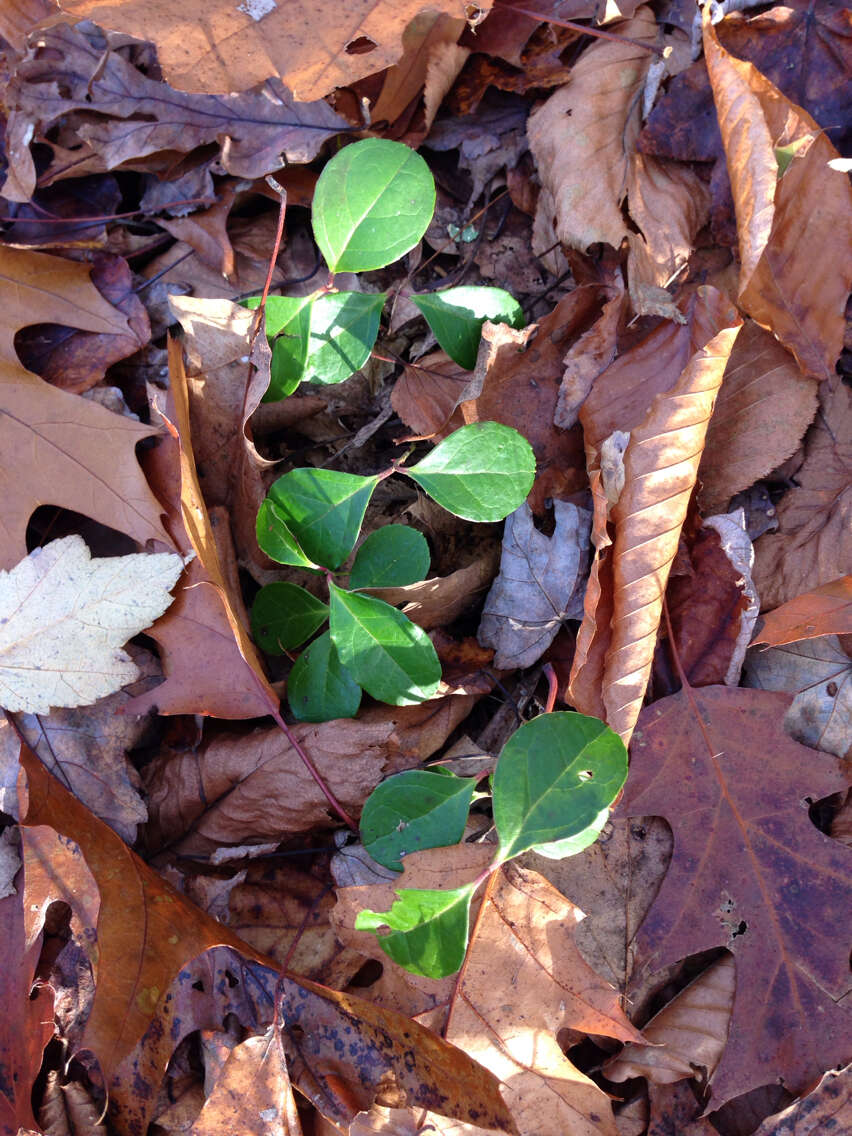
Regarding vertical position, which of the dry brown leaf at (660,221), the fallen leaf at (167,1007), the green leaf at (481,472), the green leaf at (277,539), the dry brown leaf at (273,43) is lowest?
the fallen leaf at (167,1007)

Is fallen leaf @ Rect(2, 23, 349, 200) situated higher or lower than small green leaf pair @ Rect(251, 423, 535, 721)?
higher

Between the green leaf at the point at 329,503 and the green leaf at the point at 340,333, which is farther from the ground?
the green leaf at the point at 340,333

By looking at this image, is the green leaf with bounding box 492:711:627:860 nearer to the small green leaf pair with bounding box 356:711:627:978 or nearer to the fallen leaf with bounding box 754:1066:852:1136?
the small green leaf pair with bounding box 356:711:627:978

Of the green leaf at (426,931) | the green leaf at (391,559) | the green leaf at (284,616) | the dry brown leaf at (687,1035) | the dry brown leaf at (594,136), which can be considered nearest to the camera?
the green leaf at (426,931)

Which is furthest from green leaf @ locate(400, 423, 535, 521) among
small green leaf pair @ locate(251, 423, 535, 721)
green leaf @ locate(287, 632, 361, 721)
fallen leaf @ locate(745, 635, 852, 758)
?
fallen leaf @ locate(745, 635, 852, 758)

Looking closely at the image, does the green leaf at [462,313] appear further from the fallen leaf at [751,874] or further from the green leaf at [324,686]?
the fallen leaf at [751,874]

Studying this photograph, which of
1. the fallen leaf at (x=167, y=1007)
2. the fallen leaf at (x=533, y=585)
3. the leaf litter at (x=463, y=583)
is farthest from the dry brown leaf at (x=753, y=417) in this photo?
the fallen leaf at (x=167, y=1007)

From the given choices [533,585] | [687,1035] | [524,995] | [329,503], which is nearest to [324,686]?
[329,503]

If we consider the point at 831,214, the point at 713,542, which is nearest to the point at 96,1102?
→ the point at 713,542
